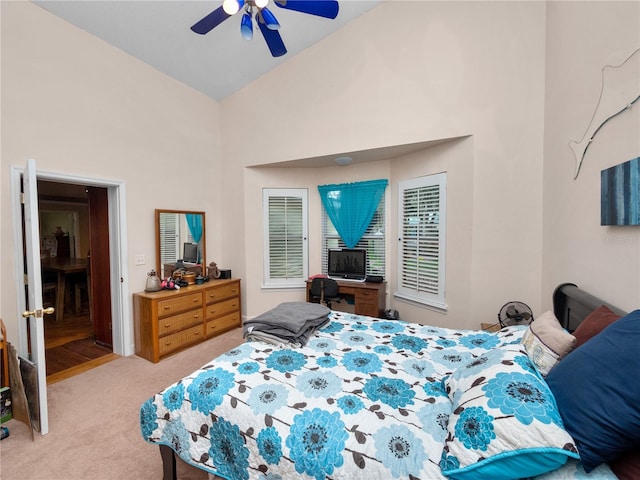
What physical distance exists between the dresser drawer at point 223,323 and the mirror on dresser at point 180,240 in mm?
737

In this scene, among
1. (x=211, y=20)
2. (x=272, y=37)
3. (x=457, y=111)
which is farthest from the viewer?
(x=457, y=111)

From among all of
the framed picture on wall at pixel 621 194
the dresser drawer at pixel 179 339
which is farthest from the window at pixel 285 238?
the framed picture on wall at pixel 621 194

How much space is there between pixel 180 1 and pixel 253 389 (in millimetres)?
3390

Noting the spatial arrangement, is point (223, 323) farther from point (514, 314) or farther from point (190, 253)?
point (514, 314)

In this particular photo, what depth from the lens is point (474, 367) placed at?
1.25 meters

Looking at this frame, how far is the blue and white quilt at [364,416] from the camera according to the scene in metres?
0.87

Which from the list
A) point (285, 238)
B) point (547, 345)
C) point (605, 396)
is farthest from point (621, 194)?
point (285, 238)

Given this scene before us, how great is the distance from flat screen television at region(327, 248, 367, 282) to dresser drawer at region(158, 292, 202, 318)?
5.90 ft

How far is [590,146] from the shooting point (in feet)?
5.49

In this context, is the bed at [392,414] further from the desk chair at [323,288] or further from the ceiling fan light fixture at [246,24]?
the ceiling fan light fixture at [246,24]

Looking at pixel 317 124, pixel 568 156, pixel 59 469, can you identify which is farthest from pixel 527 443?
pixel 317 124

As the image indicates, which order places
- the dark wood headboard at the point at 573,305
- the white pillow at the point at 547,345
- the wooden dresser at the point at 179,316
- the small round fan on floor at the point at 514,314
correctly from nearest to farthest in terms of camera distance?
1. the white pillow at the point at 547,345
2. the dark wood headboard at the point at 573,305
3. the small round fan on floor at the point at 514,314
4. the wooden dresser at the point at 179,316

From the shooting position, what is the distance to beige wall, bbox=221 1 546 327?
7.97ft

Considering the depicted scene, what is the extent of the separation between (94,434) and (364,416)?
81.3 inches
